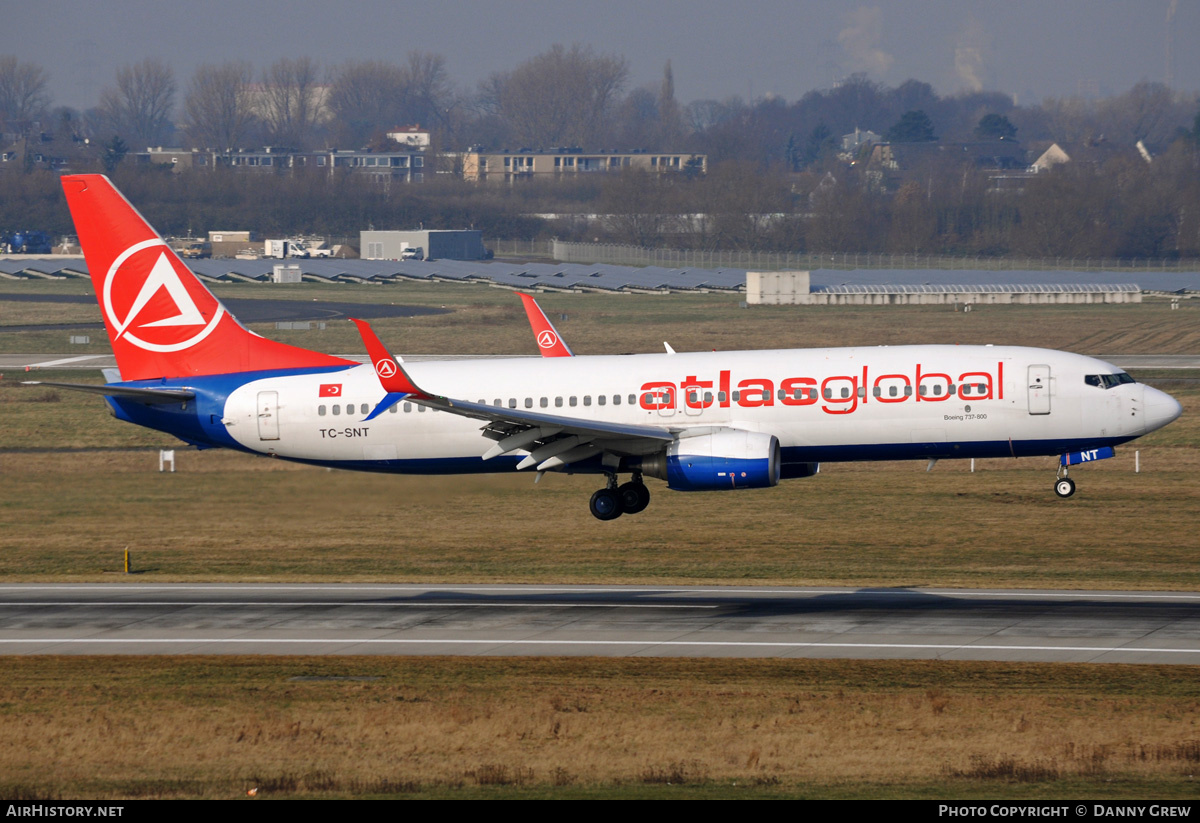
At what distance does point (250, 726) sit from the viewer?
3616 cm

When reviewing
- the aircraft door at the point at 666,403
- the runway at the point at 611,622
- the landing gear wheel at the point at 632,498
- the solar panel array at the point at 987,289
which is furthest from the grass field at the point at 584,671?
the solar panel array at the point at 987,289

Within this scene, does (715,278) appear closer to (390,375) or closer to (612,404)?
(612,404)

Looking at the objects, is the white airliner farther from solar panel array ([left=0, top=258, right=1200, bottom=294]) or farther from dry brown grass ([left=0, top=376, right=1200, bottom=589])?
solar panel array ([left=0, top=258, right=1200, bottom=294])

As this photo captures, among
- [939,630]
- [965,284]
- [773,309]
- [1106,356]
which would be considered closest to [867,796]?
[939,630]

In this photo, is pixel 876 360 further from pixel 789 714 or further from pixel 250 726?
pixel 250 726

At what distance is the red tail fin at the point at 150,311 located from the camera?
51250mm

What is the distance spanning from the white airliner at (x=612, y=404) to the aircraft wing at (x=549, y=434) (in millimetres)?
78

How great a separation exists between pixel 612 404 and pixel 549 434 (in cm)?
280

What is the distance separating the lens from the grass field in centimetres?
3312

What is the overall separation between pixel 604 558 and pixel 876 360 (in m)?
15.1

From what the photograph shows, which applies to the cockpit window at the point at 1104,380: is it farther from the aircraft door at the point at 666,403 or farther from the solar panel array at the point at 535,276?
the solar panel array at the point at 535,276

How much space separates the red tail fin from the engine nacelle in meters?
13.2

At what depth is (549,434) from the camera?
46469 mm

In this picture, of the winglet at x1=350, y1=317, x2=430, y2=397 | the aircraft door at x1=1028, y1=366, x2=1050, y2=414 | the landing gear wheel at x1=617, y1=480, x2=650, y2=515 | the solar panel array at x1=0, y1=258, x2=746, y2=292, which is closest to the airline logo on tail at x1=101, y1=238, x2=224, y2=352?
the winglet at x1=350, y1=317, x2=430, y2=397
